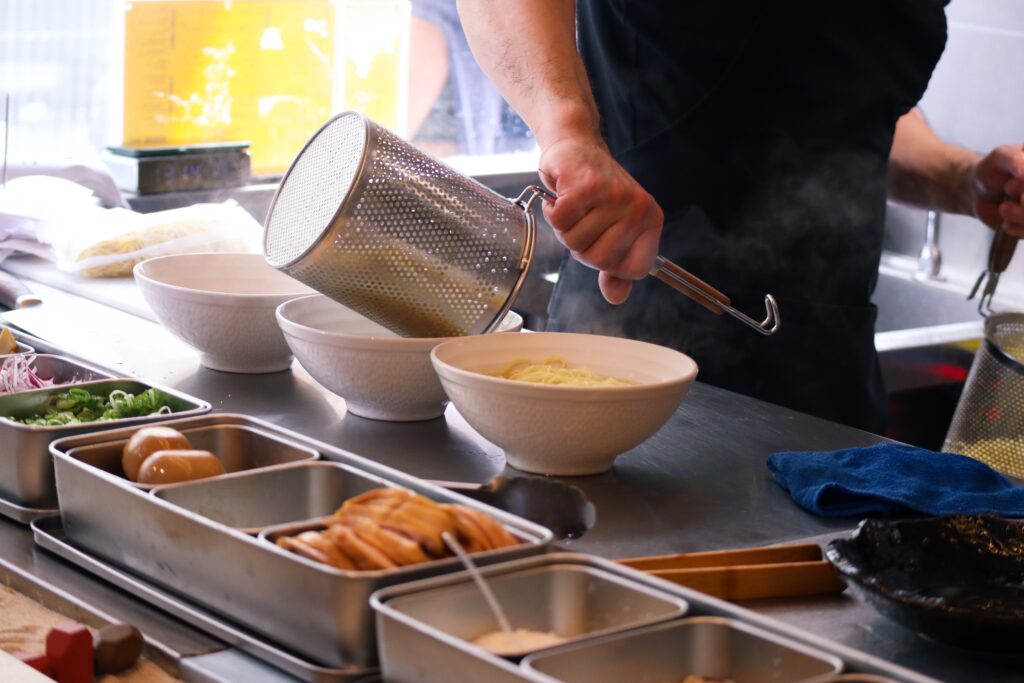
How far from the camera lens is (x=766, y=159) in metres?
2.18

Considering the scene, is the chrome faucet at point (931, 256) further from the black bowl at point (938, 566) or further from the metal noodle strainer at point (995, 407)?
the black bowl at point (938, 566)

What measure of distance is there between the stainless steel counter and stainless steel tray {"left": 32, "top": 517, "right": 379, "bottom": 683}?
0.02m

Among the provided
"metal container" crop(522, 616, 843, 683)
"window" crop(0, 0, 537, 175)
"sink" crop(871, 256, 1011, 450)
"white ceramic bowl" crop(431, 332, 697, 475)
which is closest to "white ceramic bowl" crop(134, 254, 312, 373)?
"white ceramic bowl" crop(431, 332, 697, 475)

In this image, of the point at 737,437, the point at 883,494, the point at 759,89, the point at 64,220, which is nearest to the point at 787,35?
the point at 759,89

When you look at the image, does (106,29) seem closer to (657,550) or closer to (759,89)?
(759,89)

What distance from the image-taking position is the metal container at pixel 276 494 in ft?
3.77

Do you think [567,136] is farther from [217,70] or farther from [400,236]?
[217,70]

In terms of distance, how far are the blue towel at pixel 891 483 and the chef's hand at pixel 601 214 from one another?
300mm

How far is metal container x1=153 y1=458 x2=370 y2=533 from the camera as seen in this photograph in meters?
1.15

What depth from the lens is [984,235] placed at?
3691 millimetres

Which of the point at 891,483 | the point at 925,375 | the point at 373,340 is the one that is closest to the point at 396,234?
the point at 373,340

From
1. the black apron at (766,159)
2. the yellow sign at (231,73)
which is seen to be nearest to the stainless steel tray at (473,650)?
the black apron at (766,159)

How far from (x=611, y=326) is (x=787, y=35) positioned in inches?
22.5

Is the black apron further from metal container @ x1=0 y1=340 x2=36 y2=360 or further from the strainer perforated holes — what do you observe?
metal container @ x1=0 y1=340 x2=36 y2=360
